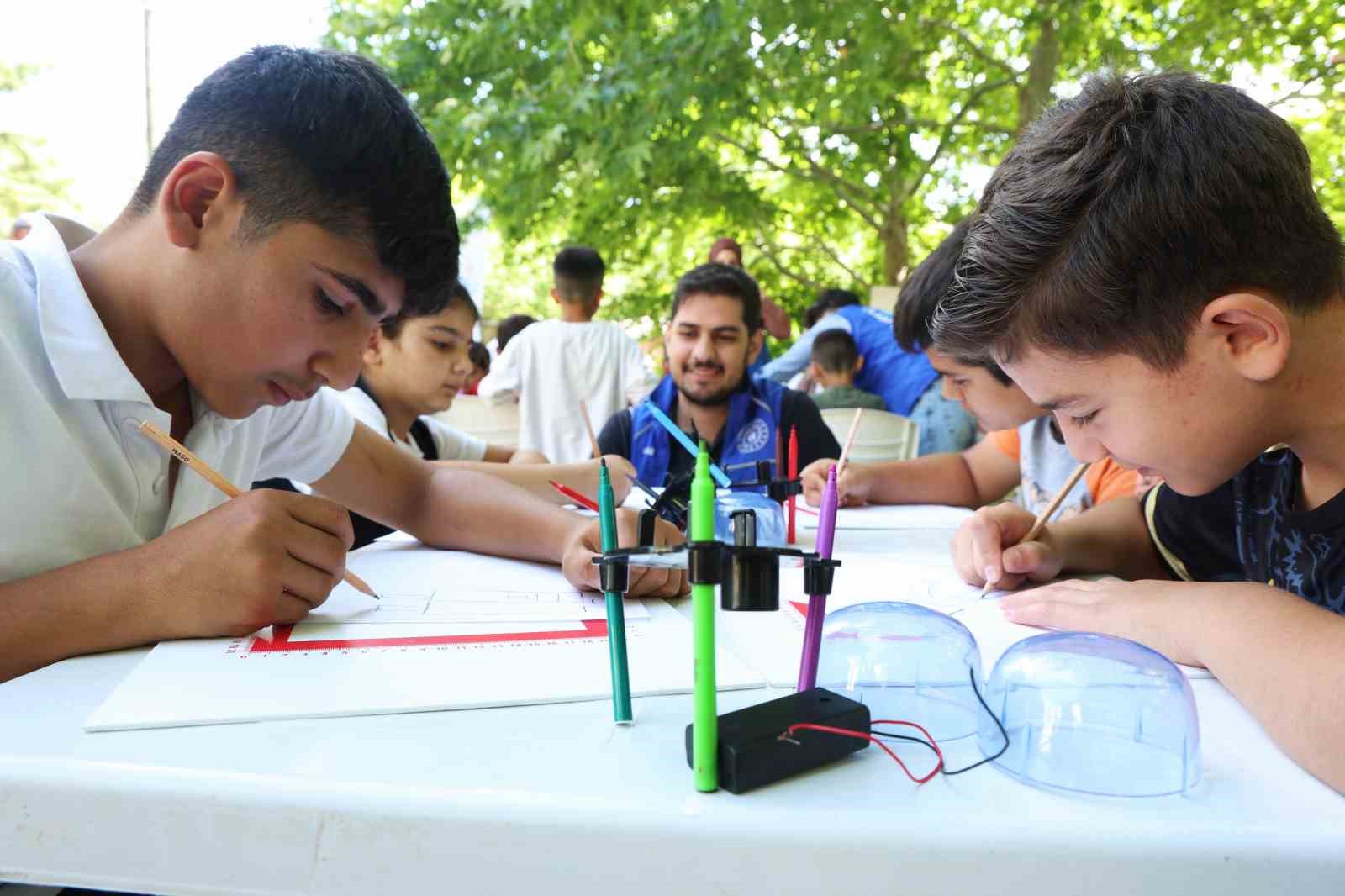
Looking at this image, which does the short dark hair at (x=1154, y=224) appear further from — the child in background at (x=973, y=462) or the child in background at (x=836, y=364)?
the child in background at (x=836, y=364)

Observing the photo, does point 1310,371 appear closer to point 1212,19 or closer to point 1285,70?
point 1212,19

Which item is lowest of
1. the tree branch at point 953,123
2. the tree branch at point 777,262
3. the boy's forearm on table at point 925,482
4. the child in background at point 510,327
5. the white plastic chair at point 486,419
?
the white plastic chair at point 486,419

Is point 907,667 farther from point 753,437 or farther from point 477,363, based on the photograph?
point 477,363

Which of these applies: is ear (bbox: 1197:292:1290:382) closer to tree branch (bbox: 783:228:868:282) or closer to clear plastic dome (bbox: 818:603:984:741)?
clear plastic dome (bbox: 818:603:984:741)

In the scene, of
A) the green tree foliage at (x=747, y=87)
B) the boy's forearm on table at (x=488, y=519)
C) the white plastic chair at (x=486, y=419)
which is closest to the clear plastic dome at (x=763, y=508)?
the boy's forearm on table at (x=488, y=519)

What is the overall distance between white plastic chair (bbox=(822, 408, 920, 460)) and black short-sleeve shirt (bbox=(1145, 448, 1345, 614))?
171cm

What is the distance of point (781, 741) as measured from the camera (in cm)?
49

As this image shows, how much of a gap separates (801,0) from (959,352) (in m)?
3.62

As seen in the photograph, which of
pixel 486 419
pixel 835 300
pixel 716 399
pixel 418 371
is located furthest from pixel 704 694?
pixel 835 300

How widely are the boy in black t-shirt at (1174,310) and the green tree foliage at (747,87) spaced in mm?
3376

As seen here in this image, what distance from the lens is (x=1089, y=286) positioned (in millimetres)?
837

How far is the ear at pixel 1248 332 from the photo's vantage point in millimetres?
777

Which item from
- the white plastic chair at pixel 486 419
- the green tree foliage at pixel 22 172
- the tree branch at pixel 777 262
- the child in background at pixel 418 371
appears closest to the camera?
the child in background at pixel 418 371

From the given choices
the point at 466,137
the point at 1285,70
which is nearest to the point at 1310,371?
the point at 466,137
